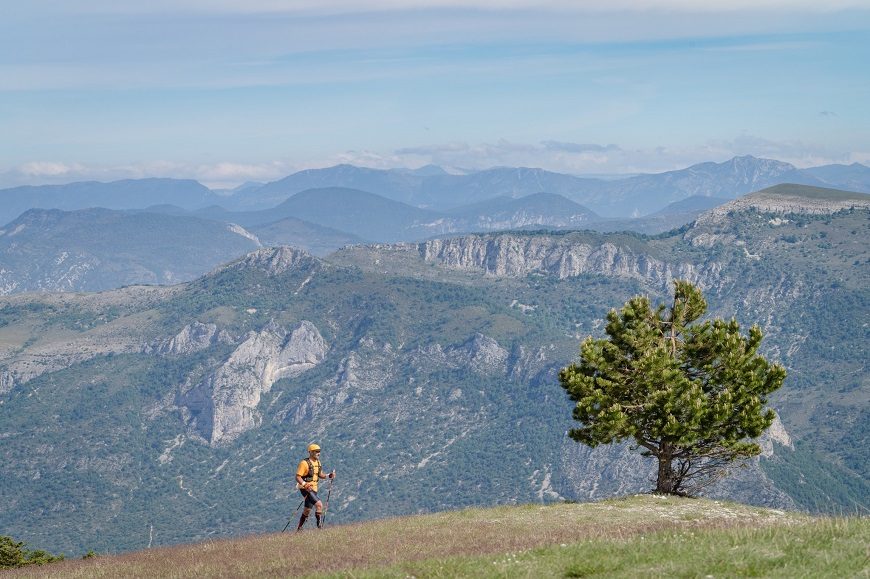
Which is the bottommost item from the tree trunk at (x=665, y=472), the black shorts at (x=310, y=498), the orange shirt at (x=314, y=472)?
the tree trunk at (x=665, y=472)

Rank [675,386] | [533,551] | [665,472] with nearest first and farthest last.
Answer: [533,551], [675,386], [665,472]

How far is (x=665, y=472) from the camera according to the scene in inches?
1892

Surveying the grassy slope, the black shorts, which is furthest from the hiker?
the grassy slope

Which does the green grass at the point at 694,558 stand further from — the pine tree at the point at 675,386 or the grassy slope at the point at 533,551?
the pine tree at the point at 675,386

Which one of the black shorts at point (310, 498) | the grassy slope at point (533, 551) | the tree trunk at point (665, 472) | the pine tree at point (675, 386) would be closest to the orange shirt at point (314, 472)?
the black shorts at point (310, 498)

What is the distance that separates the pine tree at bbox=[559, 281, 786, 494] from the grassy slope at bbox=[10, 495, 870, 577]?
771cm

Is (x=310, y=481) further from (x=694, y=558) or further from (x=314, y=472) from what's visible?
(x=694, y=558)

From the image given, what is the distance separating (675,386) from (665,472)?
5009 mm

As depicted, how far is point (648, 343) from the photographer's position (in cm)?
4825

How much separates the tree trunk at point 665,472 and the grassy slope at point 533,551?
8.94m

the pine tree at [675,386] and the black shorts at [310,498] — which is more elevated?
the pine tree at [675,386]

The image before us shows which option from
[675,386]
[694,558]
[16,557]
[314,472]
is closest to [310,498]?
[314,472]

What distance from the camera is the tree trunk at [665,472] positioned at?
47.8 m

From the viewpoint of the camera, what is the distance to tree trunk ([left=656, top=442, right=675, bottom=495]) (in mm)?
47812
